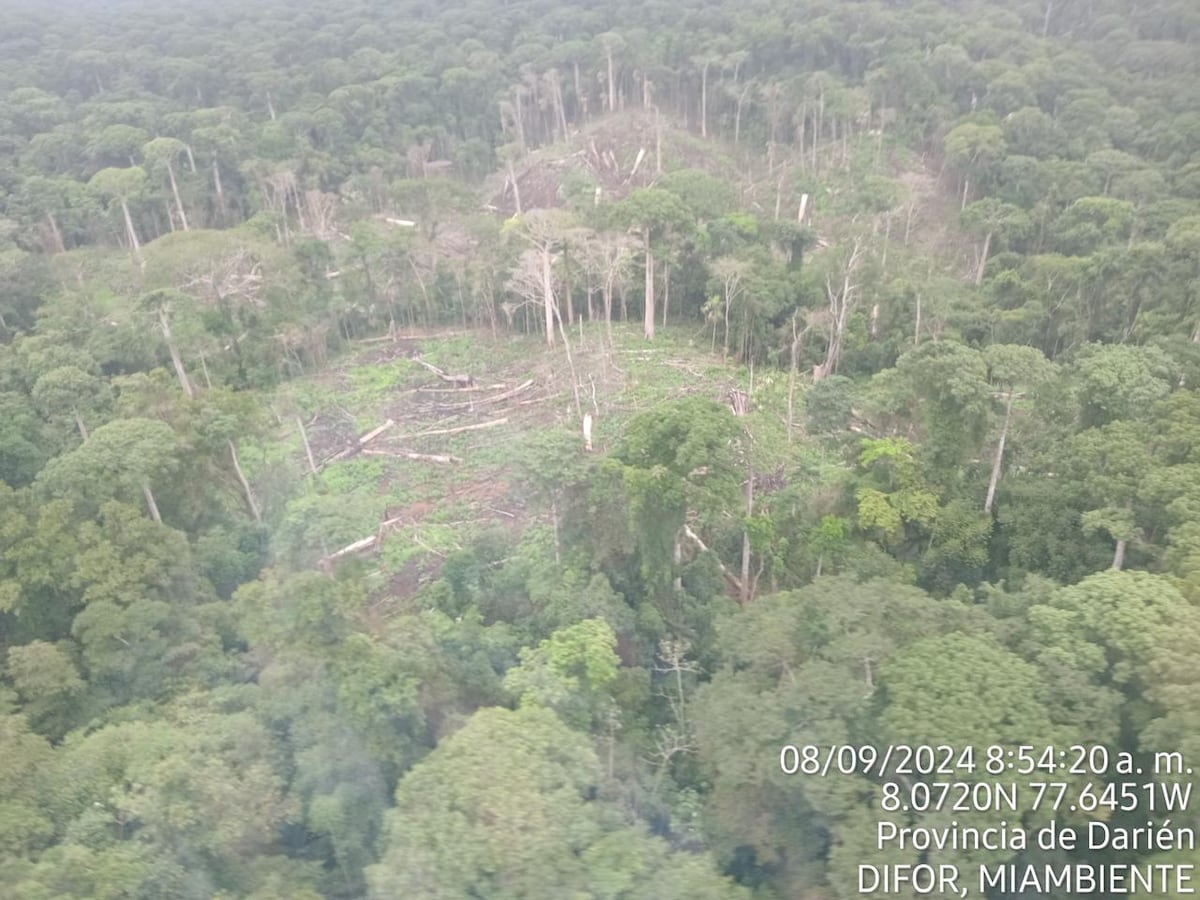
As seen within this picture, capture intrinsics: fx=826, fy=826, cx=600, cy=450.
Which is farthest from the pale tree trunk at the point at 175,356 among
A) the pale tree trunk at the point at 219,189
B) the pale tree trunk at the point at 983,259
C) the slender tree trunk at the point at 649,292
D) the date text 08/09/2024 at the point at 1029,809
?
the pale tree trunk at the point at 983,259

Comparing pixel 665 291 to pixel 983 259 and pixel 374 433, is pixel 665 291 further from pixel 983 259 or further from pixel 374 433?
pixel 983 259

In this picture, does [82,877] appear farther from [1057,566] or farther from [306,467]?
[1057,566]

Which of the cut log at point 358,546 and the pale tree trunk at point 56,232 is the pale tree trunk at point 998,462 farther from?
the pale tree trunk at point 56,232

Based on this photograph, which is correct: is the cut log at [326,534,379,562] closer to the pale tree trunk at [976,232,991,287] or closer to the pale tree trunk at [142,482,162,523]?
the pale tree trunk at [142,482,162,523]

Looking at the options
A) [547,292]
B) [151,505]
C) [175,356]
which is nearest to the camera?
[151,505]

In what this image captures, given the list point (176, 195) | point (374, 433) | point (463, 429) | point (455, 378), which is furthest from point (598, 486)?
point (176, 195)
